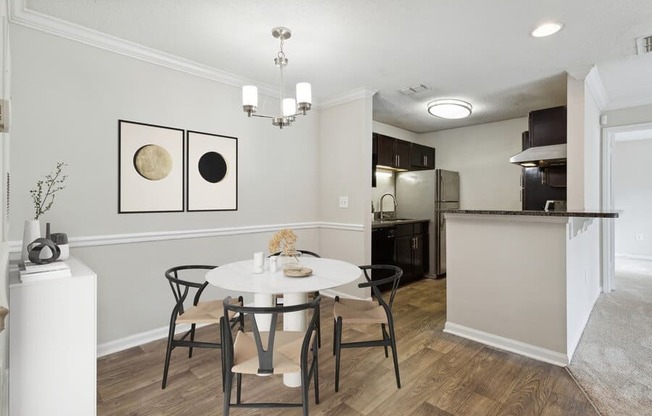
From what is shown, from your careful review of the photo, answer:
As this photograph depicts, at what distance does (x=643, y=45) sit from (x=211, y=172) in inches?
150

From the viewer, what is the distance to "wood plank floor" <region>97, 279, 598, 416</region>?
1.91 metres

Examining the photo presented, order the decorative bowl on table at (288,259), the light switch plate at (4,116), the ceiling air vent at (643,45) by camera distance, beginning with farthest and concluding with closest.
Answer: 1. the ceiling air vent at (643,45)
2. the decorative bowl on table at (288,259)
3. the light switch plate at (4,116)

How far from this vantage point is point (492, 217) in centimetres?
271

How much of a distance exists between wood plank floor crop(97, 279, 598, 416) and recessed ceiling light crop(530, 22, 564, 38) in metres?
2.47

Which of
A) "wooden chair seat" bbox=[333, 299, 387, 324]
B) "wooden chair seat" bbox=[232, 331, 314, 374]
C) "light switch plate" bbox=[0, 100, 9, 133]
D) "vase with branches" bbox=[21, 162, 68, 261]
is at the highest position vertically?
"light switch plate" bbox=[0, 100, 9, 133]

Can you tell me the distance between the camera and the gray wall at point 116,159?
2.27 metres

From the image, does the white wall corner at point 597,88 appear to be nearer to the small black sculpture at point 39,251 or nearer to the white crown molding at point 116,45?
the white crown molding at point 116,45

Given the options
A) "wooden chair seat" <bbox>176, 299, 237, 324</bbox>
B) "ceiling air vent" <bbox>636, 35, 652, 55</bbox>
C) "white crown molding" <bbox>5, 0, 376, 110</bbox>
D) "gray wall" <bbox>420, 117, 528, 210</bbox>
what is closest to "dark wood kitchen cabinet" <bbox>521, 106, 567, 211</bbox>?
"gray wall" <bbox>420, 117, 528, 210</bbox>

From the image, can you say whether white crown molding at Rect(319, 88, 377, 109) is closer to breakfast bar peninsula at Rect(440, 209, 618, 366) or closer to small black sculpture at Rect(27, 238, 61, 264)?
breakfast bar peninsula at Rect(440, 209, 618, 366)

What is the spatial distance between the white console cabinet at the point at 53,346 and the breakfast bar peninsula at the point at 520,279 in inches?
106

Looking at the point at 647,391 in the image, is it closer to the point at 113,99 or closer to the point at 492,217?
the point at 492,217

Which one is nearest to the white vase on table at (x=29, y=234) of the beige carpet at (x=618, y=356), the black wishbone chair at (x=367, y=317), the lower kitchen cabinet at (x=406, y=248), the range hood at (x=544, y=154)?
the black wishbone chair at (x=367, y=317)

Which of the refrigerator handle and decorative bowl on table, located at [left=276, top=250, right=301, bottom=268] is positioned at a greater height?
the refrigerator handle

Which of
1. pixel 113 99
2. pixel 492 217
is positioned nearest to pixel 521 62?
pixel 492 217
